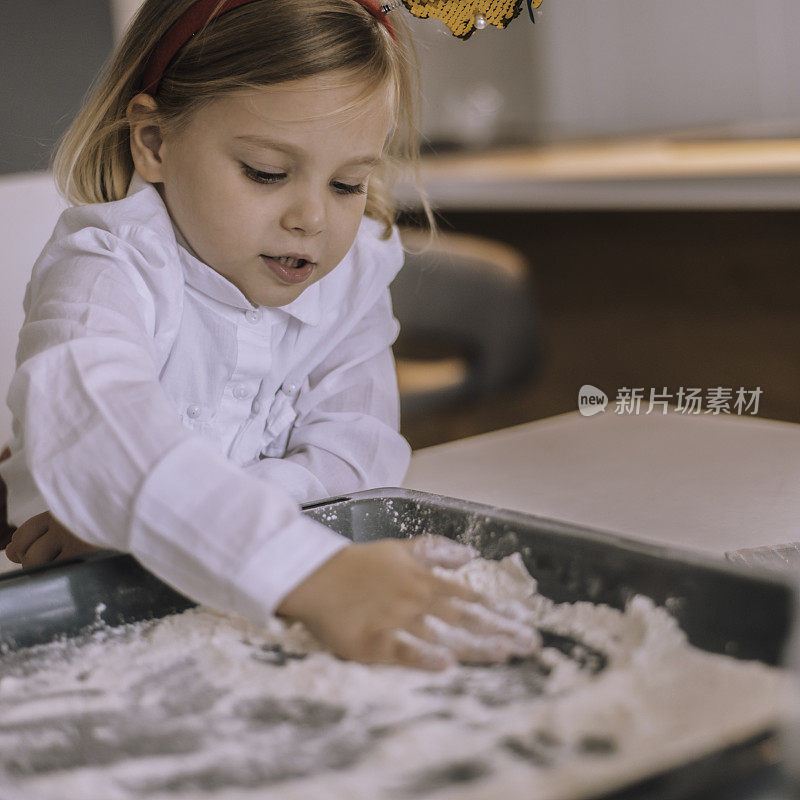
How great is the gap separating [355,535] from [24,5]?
877mm

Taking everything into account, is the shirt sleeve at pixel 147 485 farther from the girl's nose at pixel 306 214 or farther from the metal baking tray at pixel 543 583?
the girl's nose at pixel 306 214

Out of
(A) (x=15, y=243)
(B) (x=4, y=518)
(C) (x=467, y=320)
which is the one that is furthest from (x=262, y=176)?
(C) (x=467, y=320)

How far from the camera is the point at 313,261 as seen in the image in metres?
0.77

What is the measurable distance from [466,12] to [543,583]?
0.46m

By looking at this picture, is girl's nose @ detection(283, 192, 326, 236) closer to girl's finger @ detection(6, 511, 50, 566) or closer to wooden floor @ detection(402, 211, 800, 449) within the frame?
girl's finger @ detection(6, 511, 50, 566)

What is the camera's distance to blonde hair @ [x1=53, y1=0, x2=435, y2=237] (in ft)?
2.37

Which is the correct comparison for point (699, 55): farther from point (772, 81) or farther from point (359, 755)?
point (359, 755)

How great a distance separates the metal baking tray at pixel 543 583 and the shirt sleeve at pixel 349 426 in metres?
0.21

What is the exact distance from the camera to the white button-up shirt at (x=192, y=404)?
50 centimetres

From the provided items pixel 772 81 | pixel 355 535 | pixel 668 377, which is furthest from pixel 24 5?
pixel 772 81

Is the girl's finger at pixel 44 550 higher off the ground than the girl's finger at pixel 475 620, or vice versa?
the girl's finger at pixel 475 620

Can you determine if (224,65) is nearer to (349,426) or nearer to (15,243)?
(349,426)

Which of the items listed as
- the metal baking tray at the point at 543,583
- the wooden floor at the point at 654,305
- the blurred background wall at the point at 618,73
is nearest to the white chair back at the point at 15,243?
the metal baking tray at the point at 543,583

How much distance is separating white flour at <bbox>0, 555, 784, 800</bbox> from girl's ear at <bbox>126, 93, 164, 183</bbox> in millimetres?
376
